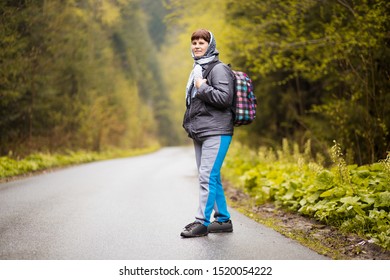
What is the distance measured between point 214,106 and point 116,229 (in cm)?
207

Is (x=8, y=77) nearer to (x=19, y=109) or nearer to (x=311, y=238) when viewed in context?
(x=19, y=109)

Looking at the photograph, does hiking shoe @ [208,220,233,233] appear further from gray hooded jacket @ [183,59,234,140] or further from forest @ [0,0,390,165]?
forest @ [0,0,390,165]

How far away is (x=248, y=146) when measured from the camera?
16594 mm

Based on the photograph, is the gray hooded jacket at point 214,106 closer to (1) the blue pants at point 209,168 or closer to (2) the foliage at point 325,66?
(1) the blue pants at point 209,168

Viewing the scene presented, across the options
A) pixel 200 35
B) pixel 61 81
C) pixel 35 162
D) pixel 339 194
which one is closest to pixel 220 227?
pixel 339 194

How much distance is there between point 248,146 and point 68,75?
1044 centimetres

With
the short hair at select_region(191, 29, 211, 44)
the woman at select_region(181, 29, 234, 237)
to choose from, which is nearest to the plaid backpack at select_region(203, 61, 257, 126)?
the woman at select_region(181, 29, 234, 237)

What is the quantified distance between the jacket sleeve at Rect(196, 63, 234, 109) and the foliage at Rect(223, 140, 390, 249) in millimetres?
1824

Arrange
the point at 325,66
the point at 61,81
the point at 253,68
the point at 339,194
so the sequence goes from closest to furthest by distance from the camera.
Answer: the point at 339,194 < the point at 325,66 < the point at 253,68 < the point at 61,81

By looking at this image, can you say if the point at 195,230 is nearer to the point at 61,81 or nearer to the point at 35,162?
the point at 35,162

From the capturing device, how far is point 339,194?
6.35 metres

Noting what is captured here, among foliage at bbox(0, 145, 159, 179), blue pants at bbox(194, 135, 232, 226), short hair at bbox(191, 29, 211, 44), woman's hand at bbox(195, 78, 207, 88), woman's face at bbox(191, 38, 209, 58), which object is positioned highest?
short hair at bbox(191, 29, 211, 44)

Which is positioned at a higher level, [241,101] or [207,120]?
[241,101]

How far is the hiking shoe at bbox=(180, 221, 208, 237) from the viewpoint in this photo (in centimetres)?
558
